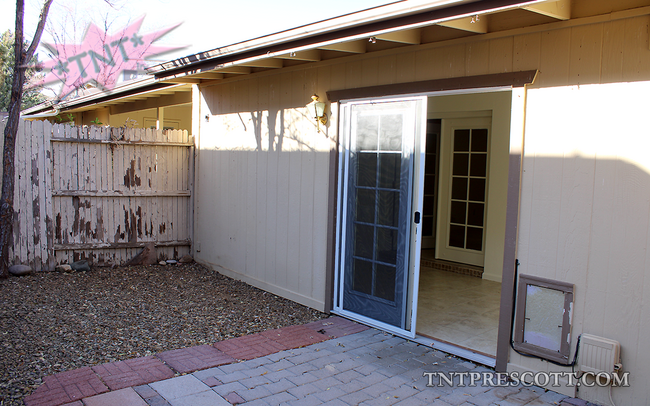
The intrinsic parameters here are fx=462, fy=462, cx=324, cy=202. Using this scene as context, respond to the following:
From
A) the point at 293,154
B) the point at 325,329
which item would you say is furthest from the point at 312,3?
the point at 325,329

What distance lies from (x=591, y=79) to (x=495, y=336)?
2.26 meters

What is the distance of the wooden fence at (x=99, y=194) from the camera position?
5.81 m

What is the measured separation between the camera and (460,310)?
15.9ft

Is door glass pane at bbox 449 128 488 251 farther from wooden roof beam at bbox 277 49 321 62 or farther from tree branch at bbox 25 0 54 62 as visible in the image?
tree branch at bbox 25 0 54 62

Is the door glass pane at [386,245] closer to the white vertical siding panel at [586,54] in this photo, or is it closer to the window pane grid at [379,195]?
the window pane grid at [379,195]

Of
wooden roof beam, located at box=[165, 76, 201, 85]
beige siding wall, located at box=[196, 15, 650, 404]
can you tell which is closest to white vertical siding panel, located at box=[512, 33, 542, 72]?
beige siding wall, located at box=[196, 15, 650, 404]

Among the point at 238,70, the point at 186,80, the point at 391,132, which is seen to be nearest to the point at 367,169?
the point at 391,132

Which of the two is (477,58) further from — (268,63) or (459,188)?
(459,188)

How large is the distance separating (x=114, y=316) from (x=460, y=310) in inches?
137

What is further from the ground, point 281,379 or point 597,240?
point 597,240

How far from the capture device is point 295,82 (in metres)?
5.27

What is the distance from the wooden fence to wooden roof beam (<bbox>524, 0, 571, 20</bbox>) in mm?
5440

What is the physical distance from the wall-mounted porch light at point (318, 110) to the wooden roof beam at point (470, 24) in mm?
1702

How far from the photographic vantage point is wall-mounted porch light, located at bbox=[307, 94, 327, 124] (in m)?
4.77
